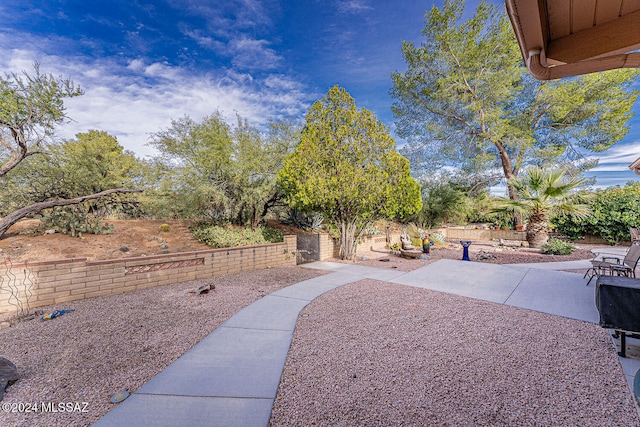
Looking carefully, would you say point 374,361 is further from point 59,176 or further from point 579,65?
point 59,176

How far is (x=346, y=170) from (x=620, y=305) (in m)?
6.35

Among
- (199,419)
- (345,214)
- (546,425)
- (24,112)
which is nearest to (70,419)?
(199,419)

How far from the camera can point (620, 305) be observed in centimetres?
276

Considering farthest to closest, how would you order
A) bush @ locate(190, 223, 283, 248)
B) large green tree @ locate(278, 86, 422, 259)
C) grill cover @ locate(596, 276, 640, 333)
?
large green tree @ locate(278, 86, 422, 259) → bush @ locate(190, 223, 283, 248) → grill cover @ locate(596, 276, 640, 333)

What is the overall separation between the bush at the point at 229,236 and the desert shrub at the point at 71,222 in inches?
96.3

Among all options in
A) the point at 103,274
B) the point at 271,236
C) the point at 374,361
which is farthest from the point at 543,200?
the point at 103,274

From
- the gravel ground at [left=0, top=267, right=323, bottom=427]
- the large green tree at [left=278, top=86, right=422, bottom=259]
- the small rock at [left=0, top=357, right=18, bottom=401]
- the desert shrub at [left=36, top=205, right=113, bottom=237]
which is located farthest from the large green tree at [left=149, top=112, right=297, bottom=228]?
the small rock at [left=0, top=357, right=18, bottom=401]

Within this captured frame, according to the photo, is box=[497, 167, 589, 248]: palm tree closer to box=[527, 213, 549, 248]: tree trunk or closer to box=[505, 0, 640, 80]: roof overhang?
box=[527, 213, 549, 248]: tree trunk

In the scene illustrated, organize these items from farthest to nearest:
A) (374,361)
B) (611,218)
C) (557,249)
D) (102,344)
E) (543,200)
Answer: (611,218) → (543,200) → (557,249) → (102,344) → (374,361)

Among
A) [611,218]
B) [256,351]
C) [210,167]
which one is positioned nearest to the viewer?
[256,351]

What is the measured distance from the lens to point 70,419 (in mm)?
1884

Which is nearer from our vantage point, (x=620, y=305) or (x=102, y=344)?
(x=620, y=305)

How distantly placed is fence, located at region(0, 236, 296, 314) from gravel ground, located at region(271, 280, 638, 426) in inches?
138

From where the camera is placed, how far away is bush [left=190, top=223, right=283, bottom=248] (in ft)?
25.1
